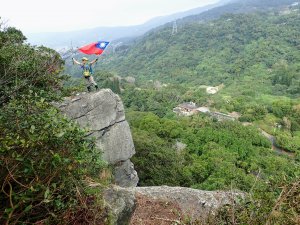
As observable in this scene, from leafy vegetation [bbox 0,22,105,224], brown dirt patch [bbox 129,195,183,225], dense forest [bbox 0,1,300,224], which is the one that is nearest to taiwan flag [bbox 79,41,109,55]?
dense forest [bbox 0,1,300,224]

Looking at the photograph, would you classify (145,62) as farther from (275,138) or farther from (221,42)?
(275,138)

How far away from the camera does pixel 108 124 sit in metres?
14.2

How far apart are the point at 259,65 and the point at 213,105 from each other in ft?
138

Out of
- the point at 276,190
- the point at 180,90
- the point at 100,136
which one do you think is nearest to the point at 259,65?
the point at 180,90

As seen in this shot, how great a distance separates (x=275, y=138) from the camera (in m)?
45.7

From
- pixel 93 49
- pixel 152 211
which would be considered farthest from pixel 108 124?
pixel 152 211

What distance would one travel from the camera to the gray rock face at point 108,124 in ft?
44.3

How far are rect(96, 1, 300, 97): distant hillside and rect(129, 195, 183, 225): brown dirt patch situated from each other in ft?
247

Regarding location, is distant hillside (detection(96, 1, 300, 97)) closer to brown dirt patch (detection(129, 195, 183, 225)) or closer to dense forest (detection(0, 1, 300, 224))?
dense forest (detection(0, 1, 300, 224))

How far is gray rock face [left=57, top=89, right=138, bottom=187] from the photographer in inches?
532

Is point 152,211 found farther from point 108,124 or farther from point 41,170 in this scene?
point 41,170

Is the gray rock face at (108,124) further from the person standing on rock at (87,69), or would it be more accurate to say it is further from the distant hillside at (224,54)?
the distant hillside at (224,54)

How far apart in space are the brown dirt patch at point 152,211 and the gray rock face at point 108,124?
3932 millimetres

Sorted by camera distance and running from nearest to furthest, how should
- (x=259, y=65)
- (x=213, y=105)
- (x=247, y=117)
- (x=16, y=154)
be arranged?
(x=16, y=154), (x=247, y=117), (x=213, y=105), (x=259, y=65)
